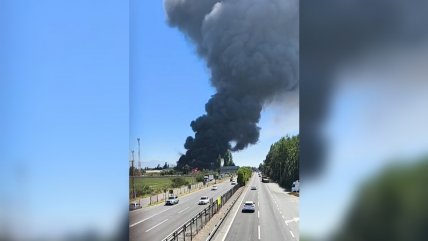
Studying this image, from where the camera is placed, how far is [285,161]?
133 inches

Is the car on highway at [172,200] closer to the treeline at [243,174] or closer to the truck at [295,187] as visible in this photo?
the treeline at [243,174]

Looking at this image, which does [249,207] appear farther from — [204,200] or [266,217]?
[204,200]

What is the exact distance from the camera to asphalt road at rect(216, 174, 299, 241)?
10.8 feet

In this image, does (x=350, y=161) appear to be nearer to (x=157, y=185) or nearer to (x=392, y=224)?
(x=392, y=224)

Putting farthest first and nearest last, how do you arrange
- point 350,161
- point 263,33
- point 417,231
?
point 263,33
point 350,161
point 417,231

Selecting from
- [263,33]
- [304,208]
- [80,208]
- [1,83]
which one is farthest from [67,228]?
[263,33]

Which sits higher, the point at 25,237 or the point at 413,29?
the point at 413,29

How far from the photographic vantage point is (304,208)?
3.10 metres

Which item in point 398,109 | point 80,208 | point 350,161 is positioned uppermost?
point 398,109

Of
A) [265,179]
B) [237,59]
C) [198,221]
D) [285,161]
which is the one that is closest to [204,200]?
[198,221]

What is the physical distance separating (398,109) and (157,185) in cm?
200

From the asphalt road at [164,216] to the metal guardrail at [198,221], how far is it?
34 mm

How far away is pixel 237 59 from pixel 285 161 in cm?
86

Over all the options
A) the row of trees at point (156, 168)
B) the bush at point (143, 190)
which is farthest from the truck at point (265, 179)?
the bush at point (143, 190)
